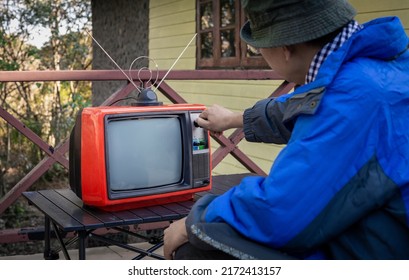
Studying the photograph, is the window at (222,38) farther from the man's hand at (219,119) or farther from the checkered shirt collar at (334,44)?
the checkered shirt collar at (334,44)

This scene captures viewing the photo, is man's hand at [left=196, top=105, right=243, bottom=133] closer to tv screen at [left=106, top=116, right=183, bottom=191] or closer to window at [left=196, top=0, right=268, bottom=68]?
tv screen at [left=106, top=116, right=183, bottom=191]

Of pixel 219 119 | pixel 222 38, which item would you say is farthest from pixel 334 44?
pixel 222 38

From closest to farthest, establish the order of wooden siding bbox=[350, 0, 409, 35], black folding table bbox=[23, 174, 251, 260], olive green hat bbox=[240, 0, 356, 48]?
olive green hat bbox=[240, 0, 356, 48], black folding table bbox=[23, 174, 251, 260], wooden siding bbox=[350, 0, 409, 35]

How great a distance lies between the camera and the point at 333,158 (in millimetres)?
1442

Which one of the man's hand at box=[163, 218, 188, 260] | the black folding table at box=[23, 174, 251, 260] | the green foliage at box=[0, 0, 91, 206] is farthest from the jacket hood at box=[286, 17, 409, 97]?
the green foliage at box=[0, 0, 91, 206]

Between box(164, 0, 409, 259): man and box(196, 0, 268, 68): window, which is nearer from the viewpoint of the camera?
→ box(164, 0, 409, 259): man

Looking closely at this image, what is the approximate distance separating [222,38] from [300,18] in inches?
215

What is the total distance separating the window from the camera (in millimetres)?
6430

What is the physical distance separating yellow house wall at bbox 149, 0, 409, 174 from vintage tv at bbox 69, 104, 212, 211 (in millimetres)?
2469

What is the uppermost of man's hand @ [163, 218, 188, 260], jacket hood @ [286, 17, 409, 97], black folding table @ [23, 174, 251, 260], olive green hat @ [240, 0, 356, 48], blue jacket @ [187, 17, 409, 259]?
olive green hat @ [240, 0, 356, 48]

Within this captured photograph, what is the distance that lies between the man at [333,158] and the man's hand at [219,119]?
2.27ft

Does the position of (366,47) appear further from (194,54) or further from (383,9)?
(194,54)
